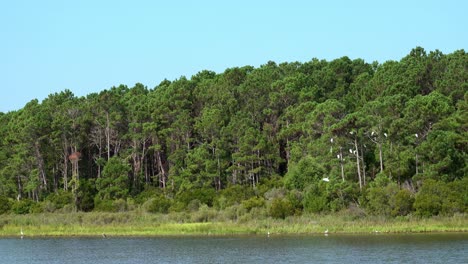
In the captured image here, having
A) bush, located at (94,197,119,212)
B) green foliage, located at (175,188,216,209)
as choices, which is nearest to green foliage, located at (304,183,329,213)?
green foliage, located at (175,188,216,209)

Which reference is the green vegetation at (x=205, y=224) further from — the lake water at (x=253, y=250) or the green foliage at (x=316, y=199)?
the lake water at (x=253, y=250)

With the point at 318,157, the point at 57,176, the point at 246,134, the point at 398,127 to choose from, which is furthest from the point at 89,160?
the point at 398,127

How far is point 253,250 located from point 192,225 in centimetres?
1781

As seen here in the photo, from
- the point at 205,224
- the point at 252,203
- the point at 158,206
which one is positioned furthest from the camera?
the point at 158,206

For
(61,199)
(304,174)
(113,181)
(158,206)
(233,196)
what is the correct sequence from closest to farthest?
(304,174)
(233,196)
(158,206)
(61,199)
(113,181)

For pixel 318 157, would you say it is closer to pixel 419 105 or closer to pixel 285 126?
pixel 419 105

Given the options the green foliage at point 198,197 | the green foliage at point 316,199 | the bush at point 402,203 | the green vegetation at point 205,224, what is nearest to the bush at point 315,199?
the green foliage at point 316,199

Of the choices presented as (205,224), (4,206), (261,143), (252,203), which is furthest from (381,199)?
(4,206)

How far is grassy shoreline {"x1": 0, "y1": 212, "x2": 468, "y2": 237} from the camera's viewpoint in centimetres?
5847

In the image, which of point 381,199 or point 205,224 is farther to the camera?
point 205,224

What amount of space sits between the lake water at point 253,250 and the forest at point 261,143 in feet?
29.8

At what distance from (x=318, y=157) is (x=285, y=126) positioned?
15486 millimetres

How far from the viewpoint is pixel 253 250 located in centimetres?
4984

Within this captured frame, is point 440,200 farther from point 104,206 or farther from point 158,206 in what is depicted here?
point 104,206
